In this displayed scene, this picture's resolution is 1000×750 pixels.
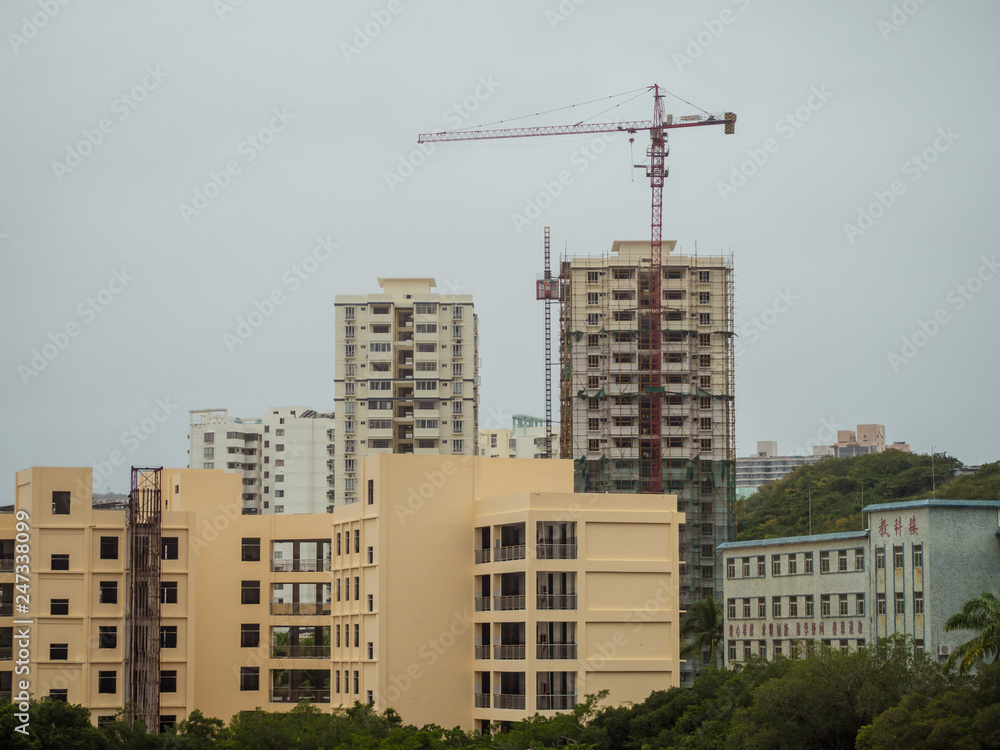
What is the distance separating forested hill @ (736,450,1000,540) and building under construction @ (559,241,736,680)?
567 cm

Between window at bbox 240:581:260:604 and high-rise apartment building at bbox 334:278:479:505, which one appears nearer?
window at bbox 240:581:260:604

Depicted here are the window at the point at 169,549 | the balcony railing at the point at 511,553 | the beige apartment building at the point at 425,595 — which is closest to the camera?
the beige apartment building at the point at 425,595

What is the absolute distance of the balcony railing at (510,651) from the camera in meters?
52.3

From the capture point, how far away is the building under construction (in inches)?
4535

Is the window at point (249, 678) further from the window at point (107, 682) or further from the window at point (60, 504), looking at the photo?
the window at point (60, 504)

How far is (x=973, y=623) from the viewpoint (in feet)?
145

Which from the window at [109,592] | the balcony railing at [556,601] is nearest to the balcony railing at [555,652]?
the balcony railing at [556,601]

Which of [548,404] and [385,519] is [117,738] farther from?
[548,404]

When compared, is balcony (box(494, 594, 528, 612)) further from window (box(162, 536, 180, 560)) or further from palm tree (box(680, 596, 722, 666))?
palm tree (box(680, 596, 722, 666))

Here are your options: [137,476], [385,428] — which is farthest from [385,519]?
[385,428]

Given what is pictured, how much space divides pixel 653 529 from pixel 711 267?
220ft

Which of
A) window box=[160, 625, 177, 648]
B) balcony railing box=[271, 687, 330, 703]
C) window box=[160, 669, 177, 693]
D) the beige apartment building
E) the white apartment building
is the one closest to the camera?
the beige apartment building

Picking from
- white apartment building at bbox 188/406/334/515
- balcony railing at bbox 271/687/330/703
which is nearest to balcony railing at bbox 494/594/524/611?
balcony railing at bbox 271/687/330/703

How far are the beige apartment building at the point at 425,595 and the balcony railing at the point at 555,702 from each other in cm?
5
